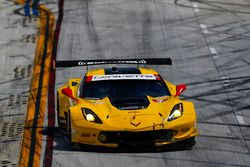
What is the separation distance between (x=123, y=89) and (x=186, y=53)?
7.48m

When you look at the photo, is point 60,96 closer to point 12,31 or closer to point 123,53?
point 123,53

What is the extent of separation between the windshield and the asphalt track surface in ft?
3.41

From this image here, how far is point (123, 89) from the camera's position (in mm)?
14484

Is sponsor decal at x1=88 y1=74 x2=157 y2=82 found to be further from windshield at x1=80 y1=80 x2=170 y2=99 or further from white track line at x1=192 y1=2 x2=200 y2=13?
white track line at x1=192 y1=2 x2=200 y2=13

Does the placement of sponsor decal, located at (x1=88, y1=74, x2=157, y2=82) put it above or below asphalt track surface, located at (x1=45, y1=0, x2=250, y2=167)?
above

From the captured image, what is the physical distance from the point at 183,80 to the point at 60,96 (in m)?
4.62

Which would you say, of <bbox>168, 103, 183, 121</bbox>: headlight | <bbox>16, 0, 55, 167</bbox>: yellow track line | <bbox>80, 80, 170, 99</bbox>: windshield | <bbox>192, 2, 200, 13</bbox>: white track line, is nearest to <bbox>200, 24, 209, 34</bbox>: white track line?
<bbox>192, 2, 200, 13</bbox>: white track line

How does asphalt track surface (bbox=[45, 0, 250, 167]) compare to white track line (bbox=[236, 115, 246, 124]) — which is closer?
asphalt track surface (bbox=[45, 0, 250, 167])

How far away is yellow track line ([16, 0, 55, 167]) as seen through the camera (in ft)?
45.2

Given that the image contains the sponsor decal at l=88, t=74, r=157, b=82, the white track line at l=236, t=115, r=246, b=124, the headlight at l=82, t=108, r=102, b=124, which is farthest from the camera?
the white track line at l=236, t=115, r=246, b=124

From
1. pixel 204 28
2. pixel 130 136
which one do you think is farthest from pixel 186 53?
pixel 130 136

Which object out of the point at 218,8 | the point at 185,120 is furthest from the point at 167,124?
the point at 218,8

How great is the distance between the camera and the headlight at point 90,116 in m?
13.4

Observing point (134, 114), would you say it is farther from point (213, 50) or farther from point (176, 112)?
point (213, 50)
